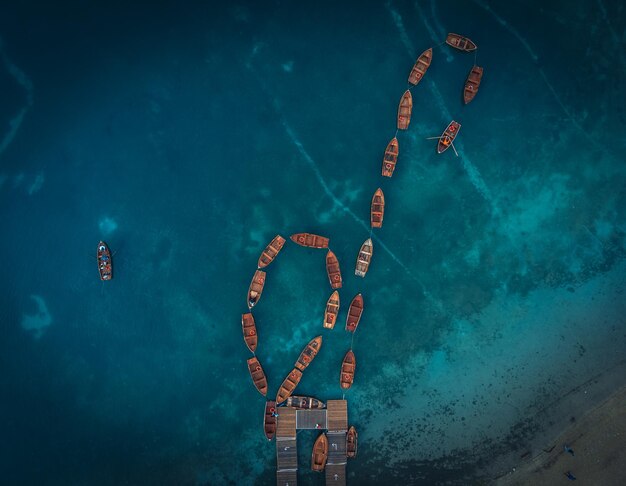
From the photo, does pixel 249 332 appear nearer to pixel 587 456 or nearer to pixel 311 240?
pixel 311 240

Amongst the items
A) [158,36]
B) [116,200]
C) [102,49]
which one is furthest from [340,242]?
[102,49]

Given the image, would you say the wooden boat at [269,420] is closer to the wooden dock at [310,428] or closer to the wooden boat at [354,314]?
the wooden dock at [310,428]

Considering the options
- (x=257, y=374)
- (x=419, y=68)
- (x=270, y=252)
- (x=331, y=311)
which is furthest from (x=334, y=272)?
(x=419, y=68)

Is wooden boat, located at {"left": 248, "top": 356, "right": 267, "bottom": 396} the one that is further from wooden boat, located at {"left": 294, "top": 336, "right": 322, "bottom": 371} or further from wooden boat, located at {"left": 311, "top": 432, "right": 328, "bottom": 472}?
wooden boat, located at {"left": 311, "top": 432, "right": 328, "bottom": 472}

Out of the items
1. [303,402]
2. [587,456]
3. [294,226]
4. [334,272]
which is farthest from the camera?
[294,226]

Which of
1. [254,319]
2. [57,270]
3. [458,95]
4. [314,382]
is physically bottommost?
[314,382]

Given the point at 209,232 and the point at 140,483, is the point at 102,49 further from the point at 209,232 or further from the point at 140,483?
the point at 140,483
